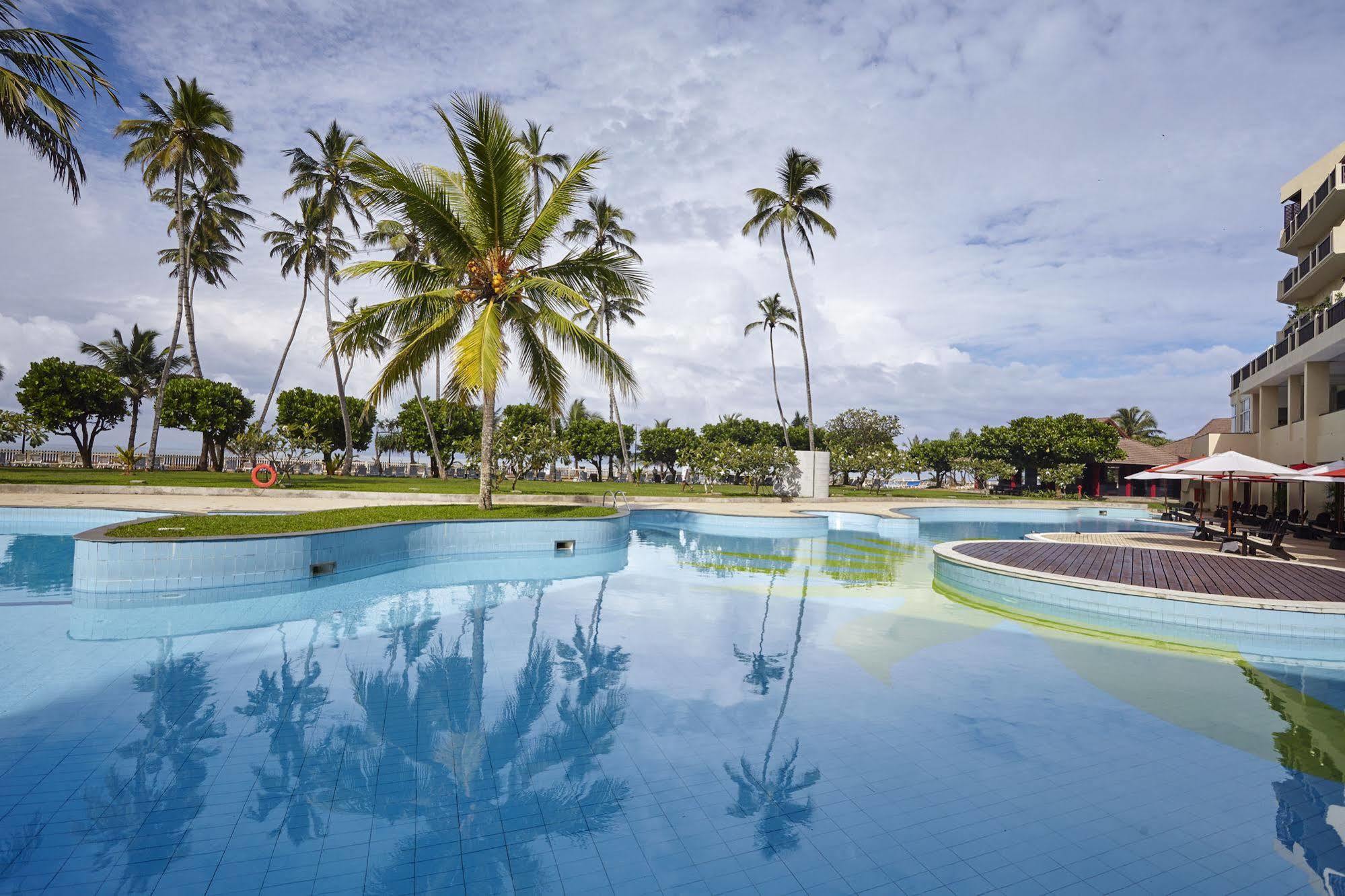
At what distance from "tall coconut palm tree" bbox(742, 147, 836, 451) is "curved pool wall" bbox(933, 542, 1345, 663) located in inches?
880

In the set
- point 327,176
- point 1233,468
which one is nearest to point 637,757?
point 1233,468

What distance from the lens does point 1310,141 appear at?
21984 mm

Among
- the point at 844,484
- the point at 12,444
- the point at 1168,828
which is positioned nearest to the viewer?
the point at 1168,828

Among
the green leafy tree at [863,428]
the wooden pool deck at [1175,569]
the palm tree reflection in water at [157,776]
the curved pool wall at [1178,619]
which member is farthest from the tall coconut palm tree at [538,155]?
the green leafy tree at [863,428]

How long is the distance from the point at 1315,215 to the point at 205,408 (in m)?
47.2

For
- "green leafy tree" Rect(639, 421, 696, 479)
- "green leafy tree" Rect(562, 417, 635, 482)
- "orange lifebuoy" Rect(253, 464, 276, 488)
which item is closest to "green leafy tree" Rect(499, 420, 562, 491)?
"orange lifebuoy" Rect(253, 464, 276, 488)

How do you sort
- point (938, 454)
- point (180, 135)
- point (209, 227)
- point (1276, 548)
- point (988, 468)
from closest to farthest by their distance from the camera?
point (1276, 548) → point (180, 135) → point (209, 227) → point (988, 468) → point (938, 454)

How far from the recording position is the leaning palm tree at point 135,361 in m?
40.1

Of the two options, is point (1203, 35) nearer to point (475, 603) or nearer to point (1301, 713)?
point (1301, 713)

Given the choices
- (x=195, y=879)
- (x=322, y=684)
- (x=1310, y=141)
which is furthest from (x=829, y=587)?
(x=1310, y=141)

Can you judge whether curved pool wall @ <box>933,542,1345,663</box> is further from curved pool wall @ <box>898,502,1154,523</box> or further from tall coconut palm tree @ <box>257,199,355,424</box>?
tall coconut palm tree @ <box>257,199,355,424</box>

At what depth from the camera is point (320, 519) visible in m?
12.1

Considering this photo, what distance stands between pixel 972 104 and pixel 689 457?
18.8 meters

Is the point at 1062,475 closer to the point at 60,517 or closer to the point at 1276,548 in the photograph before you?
the point at 1276,548
